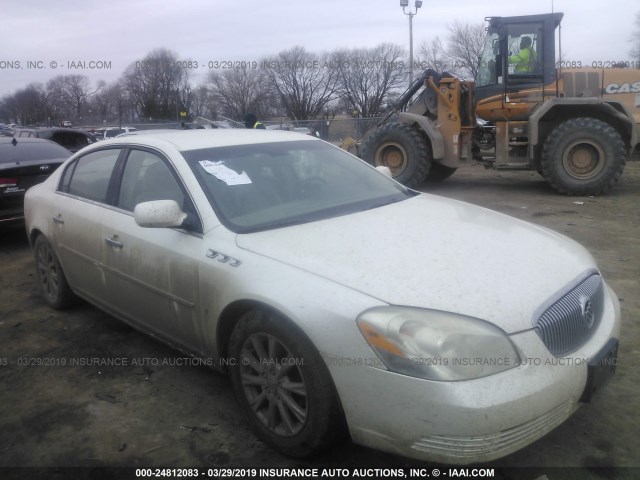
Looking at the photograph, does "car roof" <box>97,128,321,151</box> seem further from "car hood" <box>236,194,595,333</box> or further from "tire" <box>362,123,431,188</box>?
"tire" <box>362,123,431,188</box>

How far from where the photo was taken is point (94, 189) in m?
3.94

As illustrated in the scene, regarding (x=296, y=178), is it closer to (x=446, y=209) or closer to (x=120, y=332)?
(x=446, y=209)

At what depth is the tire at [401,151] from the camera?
1054cm

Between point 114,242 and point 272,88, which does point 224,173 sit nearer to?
point 114,242

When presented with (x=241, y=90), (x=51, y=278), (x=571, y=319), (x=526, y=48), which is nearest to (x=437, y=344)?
(x=571, y=319)

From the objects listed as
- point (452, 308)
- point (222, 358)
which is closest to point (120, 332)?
point (222, 358)

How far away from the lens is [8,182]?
670 centimetres

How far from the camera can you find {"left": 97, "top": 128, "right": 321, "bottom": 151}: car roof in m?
3.43

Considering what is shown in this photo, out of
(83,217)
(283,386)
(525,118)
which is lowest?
(283,386)

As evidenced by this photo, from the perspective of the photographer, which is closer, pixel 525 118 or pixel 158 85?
pixel 525 118

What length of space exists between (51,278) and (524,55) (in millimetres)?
8809

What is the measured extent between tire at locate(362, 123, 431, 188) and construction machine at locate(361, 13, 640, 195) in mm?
20

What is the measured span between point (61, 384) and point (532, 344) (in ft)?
9.21

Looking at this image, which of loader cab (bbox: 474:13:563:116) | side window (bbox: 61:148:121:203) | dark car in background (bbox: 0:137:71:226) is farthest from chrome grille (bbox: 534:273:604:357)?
loader cab (bbox: 474:13:563:116)
